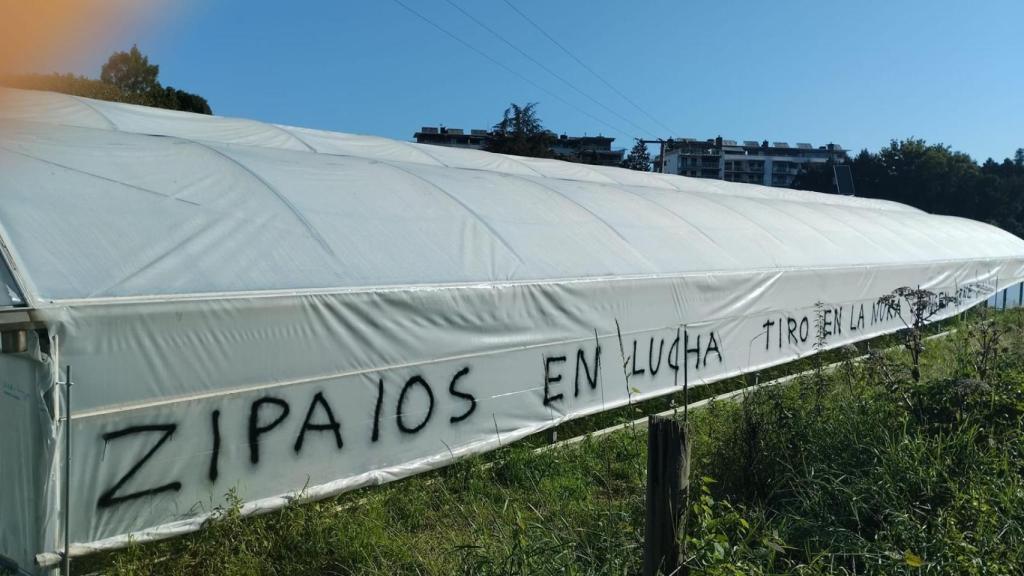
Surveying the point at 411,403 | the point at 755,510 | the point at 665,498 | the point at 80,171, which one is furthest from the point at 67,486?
the point at 755,510

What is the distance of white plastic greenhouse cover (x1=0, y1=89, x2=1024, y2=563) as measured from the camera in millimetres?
3592

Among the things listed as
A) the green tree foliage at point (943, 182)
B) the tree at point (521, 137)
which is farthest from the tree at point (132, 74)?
the green tree foliage at point (943, 182)

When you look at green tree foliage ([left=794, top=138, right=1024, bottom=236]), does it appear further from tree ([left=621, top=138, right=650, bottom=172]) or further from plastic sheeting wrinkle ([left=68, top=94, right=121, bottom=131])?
plastic sheeting wrinkle ([left=68, top=94, right=121, bottom=131])

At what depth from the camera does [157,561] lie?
370 cm

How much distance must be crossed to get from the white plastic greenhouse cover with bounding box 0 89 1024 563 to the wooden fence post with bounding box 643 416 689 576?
156 centimetres

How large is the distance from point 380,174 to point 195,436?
315 centimetres

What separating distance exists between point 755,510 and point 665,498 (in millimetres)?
1286

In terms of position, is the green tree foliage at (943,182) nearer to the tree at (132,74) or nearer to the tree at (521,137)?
the tree at (521,137)

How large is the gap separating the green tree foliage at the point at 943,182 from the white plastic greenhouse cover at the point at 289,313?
157 feet

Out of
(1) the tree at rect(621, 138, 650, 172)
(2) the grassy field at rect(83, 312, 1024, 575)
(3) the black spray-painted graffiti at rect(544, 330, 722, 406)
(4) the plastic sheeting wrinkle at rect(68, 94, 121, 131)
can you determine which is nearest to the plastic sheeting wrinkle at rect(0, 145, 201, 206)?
(2) the grassy field at rect(83, 312, 1024, 575)

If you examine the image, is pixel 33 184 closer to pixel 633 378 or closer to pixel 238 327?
pixel 238 327

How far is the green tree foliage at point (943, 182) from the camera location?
4862cm

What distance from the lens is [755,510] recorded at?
385 centimetres

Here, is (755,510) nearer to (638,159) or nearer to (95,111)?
(95,111)
